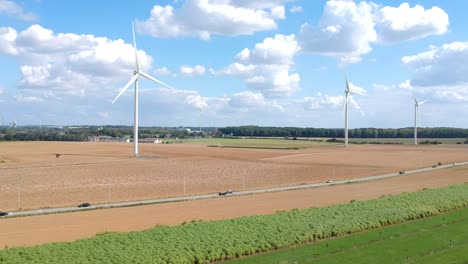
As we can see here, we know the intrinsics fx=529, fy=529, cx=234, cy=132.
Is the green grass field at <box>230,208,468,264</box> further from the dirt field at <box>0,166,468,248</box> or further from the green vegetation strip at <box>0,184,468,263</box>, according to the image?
the dirt field at <box>0,166,468,248</box>

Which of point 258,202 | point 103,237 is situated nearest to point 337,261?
point 103,237

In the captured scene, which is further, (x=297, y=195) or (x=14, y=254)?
(x=297, y=195)

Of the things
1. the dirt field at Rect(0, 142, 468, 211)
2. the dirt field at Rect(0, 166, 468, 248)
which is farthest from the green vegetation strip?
the dirt field at Rect(0, 142, 468, 211)

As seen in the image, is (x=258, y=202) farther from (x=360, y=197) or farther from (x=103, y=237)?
(x=103, y=237)

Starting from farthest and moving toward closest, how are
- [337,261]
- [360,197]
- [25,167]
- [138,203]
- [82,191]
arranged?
1. [25,167]
2. [82,191]
3. [360,197]
4. [138,203]
5. [337,261]

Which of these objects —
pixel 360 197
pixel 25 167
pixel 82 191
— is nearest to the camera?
pixel 360 197

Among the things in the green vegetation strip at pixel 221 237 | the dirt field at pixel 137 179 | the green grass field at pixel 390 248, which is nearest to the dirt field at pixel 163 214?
the green vegetation strip at pixel 221 237

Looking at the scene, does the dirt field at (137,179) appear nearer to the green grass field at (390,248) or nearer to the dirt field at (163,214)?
the dirt field at (163,214)
